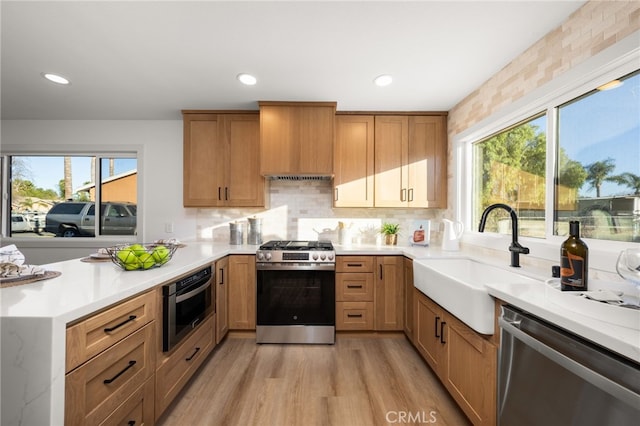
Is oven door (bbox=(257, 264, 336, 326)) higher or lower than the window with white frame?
lower

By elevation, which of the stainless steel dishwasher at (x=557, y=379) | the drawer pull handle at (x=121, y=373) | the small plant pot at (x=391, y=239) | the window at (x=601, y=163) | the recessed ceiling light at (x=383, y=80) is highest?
the recessed ceiling light at (x=383, y=80)

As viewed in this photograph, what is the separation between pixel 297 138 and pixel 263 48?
978mm

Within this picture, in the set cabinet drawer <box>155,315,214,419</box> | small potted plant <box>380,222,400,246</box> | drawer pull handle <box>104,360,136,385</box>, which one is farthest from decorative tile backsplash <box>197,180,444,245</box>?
drawer pull handle <box>104,360,136,385</box>

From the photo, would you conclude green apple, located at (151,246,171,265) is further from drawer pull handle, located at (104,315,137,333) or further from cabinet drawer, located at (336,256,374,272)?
cabinet drawer, located at (336,256,374,272)

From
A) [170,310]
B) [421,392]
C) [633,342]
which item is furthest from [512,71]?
[170,310]

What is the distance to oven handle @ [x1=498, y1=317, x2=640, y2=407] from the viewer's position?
2.27 feet

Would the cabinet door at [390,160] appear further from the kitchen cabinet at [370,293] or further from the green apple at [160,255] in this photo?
the green apple at [160,255]

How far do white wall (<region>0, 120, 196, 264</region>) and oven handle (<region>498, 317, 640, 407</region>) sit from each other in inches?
124

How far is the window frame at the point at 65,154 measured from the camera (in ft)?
10.2

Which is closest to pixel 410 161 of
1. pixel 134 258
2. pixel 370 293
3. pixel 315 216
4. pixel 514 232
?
pixel 315 216

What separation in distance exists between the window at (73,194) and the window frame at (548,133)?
12.6 ft

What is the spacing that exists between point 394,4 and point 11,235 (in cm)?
488

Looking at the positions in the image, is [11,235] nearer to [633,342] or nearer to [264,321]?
[264,321]

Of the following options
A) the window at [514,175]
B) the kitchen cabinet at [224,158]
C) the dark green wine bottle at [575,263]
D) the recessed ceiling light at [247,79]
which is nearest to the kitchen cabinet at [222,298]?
the kitchen cabinet at [224,158]
